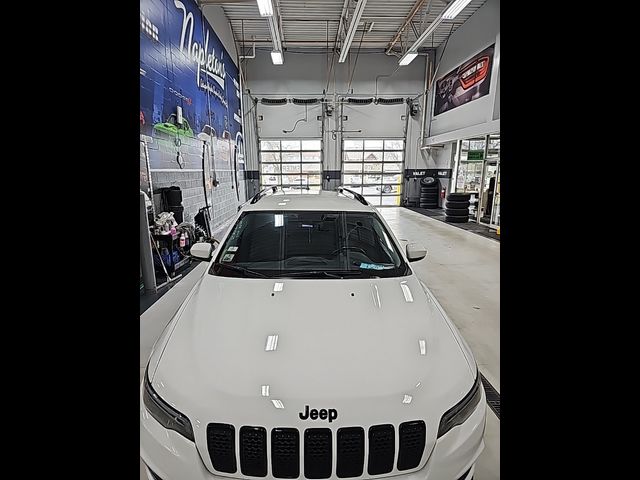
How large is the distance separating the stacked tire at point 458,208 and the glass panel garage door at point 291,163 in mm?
4983

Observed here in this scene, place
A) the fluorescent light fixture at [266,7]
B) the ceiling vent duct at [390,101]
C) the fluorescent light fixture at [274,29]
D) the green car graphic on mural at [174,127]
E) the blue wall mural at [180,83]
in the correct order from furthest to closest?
the ceiling vent duct at [390,101], the fluorescent light fixture at [274,29], the fluorescent light fixture at [266,7], the green car graphic on mural at [174,127], the blue wall mural at [180,83]

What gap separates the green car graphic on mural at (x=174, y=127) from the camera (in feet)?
16.4

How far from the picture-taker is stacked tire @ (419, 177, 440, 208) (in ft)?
42.3

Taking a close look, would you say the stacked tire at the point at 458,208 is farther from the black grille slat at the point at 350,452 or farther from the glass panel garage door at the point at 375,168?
the black grille slat at the point at 350,452

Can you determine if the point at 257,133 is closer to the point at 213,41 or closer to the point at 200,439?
the point at 213,41

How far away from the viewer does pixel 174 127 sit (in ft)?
18.0

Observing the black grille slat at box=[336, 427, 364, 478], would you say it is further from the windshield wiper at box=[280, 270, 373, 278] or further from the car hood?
the windshield wiper at box=[280, 270, 373, 278]

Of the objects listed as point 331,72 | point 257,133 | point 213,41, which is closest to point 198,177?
point 213,41

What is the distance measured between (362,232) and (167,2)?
17.3 ft

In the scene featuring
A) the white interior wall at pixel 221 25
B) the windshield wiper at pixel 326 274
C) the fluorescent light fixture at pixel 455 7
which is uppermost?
the white interior wall at pixel 221 25

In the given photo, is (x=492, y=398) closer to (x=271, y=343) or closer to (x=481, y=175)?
(x=271, y=343)

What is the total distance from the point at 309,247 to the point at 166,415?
1183 mm

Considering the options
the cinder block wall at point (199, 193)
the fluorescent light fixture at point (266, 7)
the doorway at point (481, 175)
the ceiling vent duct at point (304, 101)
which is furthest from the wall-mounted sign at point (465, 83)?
the cinder block wall at point (199, 193)

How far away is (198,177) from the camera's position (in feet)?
21.9
